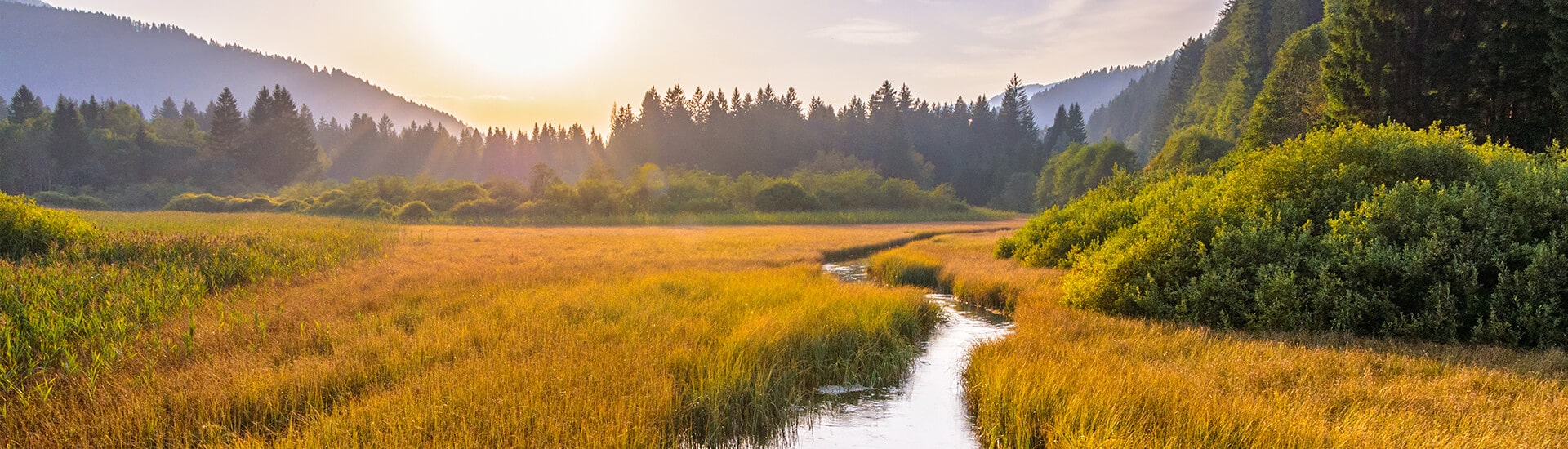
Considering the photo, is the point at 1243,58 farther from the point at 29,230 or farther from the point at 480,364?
the point at 29,230

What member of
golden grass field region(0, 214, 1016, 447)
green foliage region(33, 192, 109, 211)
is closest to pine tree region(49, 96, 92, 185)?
green foliage region(33, 192, 109, 211)

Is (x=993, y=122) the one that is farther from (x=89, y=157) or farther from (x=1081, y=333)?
(x=89, y=157)

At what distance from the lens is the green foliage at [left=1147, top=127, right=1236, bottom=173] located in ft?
164

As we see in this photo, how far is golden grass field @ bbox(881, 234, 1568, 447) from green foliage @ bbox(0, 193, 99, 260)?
19.7 m

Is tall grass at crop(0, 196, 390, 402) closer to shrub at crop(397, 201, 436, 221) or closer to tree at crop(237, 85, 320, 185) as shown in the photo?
shrub at crop(397, 201, 436, 221)

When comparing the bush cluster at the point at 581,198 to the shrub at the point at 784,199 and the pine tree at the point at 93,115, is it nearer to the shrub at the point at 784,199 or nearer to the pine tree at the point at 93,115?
the shrub at the point at 784,199

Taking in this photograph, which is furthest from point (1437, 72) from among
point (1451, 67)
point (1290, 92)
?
point (1290, 92)

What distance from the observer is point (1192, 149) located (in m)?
49.9

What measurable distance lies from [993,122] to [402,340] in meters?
128

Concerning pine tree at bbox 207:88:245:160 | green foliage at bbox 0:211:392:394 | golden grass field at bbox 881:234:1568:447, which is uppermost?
pine tree at bbox 207:88:245:160

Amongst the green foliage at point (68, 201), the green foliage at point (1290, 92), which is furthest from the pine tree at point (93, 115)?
the green foliage at point (1290, 92)

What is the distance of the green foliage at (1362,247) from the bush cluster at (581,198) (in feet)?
174

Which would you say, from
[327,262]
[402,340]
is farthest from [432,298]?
[327,262]

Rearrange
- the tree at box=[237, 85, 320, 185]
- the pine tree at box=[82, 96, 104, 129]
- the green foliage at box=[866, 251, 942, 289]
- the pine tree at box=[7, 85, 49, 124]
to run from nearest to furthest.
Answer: the green foliage at box=[866, 251, 942, 289], the pine tree at box=[7, 85, 49, 124], the pine tree at box=[82, 96, 104, 129], the tree at box=[237, 85, 320, 185]
